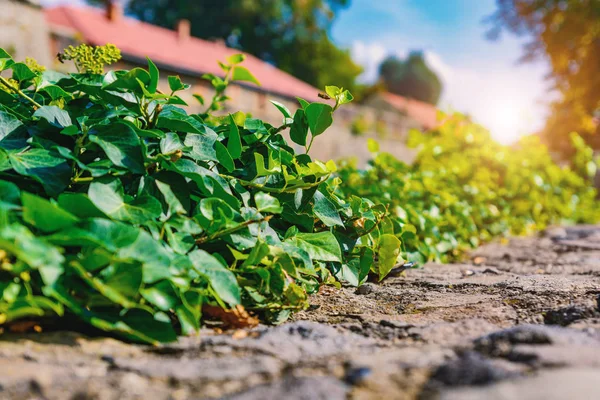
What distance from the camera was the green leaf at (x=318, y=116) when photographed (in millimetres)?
1509

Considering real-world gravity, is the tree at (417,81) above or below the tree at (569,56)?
above

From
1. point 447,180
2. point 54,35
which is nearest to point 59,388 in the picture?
point 447,180

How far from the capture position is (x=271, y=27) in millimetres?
31000

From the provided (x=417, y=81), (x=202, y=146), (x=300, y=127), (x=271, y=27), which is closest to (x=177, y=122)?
(x=202, y=146)

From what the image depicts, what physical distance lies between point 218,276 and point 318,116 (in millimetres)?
621

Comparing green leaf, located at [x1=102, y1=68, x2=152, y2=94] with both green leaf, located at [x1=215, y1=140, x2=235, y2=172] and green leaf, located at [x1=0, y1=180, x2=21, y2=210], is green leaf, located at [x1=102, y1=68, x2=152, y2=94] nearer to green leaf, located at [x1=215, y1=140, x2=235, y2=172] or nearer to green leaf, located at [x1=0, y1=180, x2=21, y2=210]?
green leaf, located at [x1=215, y1=140, x2=235, y2=172]

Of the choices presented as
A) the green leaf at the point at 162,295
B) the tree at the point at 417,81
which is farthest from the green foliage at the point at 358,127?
the tree at the point at 417,81

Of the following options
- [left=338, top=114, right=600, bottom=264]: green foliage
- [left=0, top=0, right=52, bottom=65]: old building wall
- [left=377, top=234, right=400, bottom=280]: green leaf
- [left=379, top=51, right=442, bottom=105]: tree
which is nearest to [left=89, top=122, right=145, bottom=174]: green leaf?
[left=377, top=234, right=400, bottom=280]: green leaf

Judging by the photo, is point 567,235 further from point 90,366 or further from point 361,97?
point 361,97

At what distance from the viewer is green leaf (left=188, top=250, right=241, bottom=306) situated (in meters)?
1.15

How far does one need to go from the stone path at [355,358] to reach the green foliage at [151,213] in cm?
8

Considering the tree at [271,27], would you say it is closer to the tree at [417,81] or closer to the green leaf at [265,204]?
the tree at [417,81]

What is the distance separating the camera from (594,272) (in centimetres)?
205

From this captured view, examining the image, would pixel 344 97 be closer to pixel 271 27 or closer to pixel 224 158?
pixel 224 158
